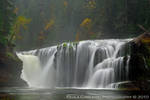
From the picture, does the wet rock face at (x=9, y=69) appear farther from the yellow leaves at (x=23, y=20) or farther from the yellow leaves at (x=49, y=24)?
the yellow leaves at (x=23, y=20)

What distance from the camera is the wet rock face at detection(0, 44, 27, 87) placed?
104 feet

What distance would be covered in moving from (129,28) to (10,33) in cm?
2478

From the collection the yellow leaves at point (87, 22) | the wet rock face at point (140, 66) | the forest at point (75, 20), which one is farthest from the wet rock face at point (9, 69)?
the yellow leaves at point (87, 22)

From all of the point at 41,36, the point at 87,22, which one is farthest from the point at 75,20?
Answer: the point at 41,36

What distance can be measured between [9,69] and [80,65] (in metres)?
9.03

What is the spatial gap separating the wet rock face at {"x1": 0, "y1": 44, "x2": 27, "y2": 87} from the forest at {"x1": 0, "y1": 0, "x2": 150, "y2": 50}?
11.5 meters

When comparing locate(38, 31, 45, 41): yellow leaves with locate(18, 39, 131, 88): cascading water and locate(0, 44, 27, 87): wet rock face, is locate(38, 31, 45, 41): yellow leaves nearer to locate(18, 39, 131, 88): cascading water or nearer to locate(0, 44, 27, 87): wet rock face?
locate(18, 39, 131, 88): cascading water

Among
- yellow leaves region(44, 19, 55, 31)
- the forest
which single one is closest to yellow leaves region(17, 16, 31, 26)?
the forest

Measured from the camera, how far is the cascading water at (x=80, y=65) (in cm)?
3042

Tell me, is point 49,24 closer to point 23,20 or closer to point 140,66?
point 23,20

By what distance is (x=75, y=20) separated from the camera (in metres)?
67.9

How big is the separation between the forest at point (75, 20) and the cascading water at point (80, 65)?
7.03m

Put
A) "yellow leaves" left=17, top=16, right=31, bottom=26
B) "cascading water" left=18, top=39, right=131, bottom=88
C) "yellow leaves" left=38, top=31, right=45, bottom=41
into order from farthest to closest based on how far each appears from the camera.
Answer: "yellow leaves" left=17, top=16, right=31, bottom=26 < "yellow leaves" left=38, top=31, right=45, bottom=41 < "cascading water" left=18, top=39, right=131, bottom=88

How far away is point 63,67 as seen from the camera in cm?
3831
